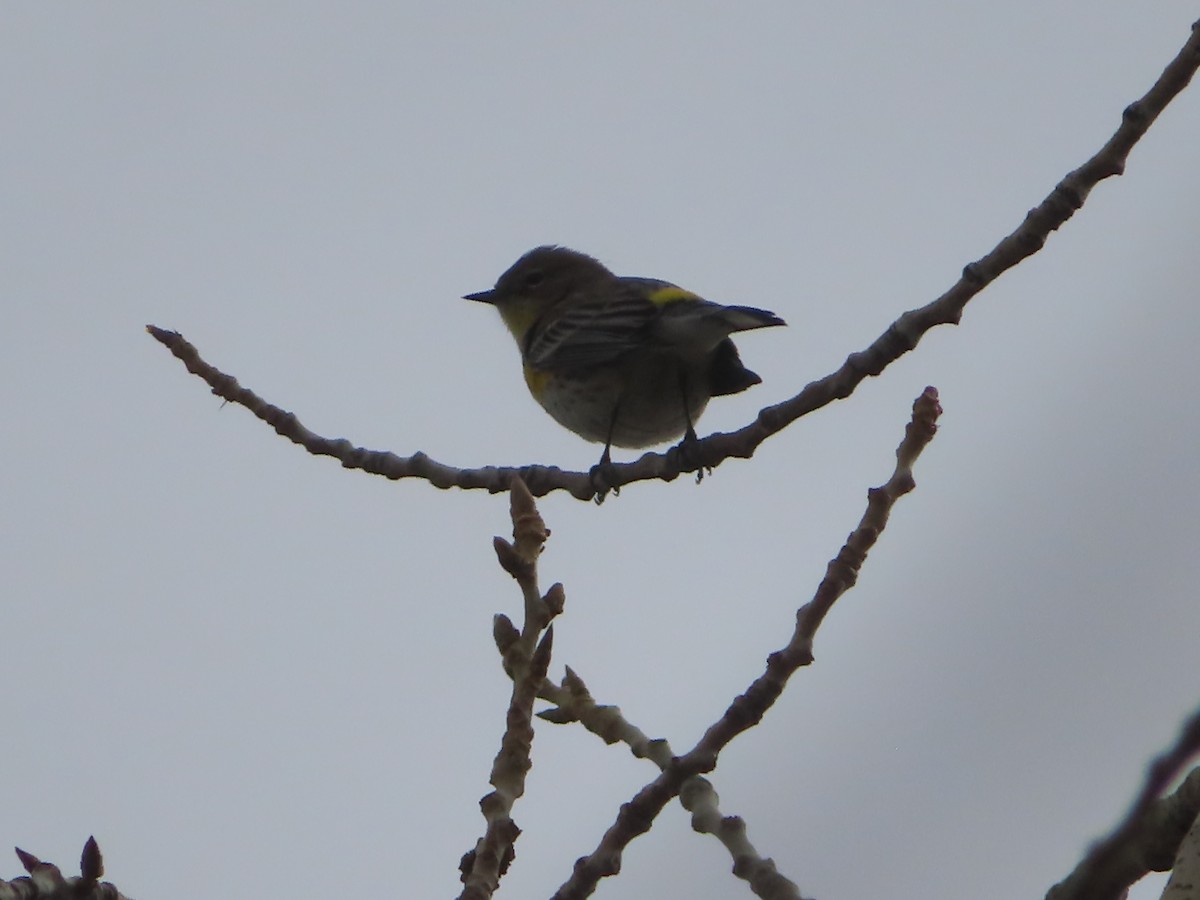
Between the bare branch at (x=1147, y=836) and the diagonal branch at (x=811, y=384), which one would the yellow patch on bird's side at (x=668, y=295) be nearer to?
the diagonal branch at (x=811, y=384)

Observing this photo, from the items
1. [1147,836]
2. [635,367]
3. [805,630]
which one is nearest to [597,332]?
[635,367]

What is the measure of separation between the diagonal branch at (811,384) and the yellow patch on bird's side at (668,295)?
1484 mm

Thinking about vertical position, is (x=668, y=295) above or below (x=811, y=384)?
above

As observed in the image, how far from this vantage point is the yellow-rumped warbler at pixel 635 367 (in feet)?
23.9

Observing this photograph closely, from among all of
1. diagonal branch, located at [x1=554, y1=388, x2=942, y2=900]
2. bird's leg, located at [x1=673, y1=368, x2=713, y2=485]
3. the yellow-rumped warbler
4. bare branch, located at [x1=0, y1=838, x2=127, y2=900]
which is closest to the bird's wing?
the yellow-rumped warbler

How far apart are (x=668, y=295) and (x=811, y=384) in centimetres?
342

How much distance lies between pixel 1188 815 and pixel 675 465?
3.19 meters

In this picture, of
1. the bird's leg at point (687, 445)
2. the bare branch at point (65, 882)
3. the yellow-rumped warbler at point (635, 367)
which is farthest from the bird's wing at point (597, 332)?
the bare branch at point (65, 882)

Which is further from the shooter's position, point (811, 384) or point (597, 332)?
point (597, 332)

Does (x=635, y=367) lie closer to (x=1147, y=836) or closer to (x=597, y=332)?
(x=597, y=332)

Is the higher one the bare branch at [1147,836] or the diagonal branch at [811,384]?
the diagonal branch at [811,384]

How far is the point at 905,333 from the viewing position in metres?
3.99

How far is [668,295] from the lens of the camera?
766cm

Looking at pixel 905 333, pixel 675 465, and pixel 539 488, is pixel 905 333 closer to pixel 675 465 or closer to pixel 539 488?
pixel 675 465
